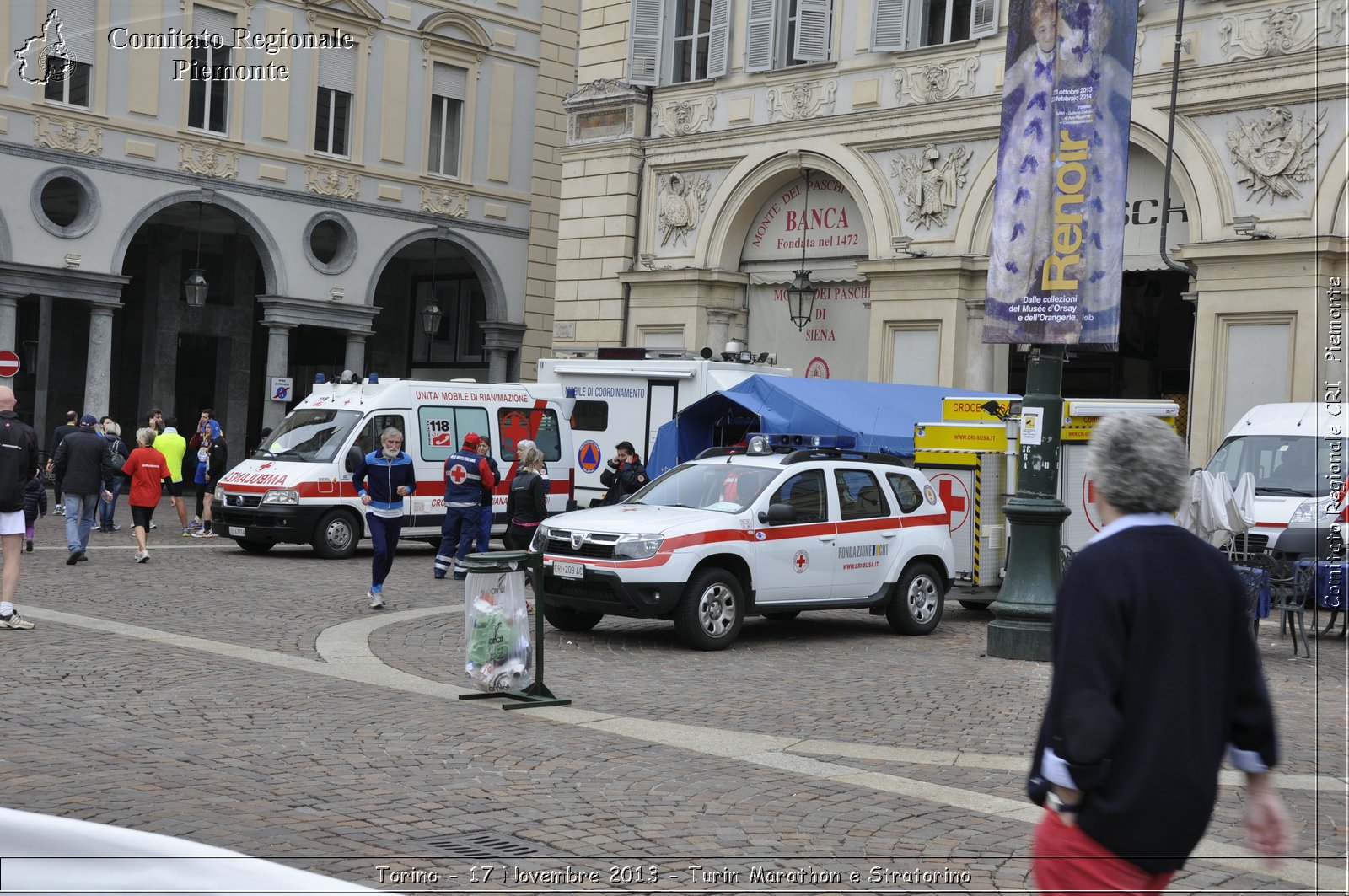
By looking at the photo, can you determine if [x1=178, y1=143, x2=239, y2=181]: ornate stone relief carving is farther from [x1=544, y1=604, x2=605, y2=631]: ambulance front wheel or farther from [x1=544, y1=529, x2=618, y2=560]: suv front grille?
[x1=544, y1=529, x2=618, y2=560]: suv front grille

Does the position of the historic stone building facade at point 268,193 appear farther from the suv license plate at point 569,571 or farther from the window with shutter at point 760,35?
the suv license plate at point 569,571

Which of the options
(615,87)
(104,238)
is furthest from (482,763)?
(104,238)

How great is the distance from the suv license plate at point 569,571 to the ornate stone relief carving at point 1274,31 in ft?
43.7

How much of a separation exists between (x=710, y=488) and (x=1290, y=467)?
314 inches

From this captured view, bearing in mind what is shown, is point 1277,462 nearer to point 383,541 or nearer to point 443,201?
point 383,541

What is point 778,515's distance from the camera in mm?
12773

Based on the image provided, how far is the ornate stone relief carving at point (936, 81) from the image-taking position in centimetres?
2312

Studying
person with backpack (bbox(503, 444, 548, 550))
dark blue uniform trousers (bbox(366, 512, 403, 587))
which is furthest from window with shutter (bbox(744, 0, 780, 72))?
dark blue uniform trousers (bbox(366, 512, 403, 587))

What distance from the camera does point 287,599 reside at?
47.1 feet

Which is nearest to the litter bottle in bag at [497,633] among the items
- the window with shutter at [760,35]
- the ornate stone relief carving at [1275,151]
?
the ornate stone relief carving at [1275,151]

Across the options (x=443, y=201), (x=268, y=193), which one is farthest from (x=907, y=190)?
(x=268, y=193)

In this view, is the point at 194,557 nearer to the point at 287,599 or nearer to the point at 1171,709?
the point at 287,599

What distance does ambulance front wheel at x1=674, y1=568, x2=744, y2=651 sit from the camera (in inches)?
473

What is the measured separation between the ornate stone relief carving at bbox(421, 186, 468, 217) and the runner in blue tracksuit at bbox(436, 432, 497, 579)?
17940 mm
